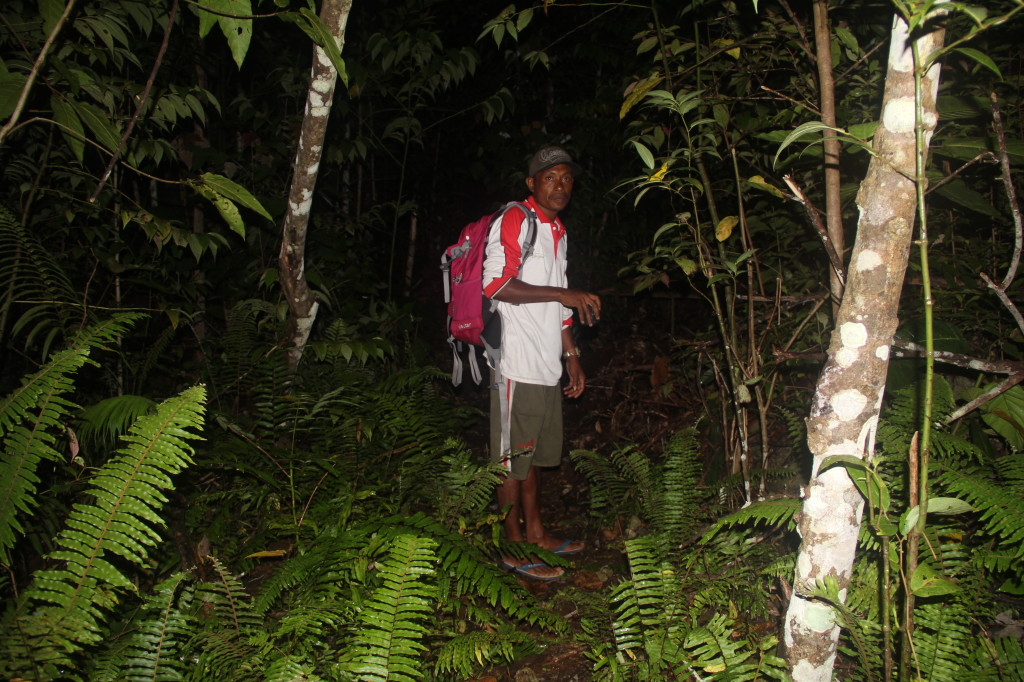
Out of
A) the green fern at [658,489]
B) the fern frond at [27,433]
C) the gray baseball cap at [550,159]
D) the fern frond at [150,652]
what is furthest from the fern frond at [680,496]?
the fern frond at [27,433]

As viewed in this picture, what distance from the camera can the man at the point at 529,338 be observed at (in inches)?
138

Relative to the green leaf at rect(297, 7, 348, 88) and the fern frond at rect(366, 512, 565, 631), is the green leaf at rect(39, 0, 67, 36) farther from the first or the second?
the fern frond at rect(366, 512, 565, 631)

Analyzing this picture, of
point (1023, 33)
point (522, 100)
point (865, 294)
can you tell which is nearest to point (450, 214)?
point (522, 100)

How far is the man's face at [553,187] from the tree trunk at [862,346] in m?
2.18

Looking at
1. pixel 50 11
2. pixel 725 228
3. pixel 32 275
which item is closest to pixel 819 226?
pixel 725 228

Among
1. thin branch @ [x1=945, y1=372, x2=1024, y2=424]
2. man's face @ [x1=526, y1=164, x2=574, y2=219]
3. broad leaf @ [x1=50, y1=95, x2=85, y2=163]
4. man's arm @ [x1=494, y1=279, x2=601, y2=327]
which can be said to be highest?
man's face @ [x1=526, y1=164, x2=574, y2=219]

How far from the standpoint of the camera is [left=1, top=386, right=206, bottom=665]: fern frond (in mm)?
1845

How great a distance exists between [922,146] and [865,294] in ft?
1.17

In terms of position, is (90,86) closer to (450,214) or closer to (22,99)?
(22,99)

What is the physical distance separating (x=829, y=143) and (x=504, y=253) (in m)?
1.74

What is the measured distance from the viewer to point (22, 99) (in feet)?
6.00

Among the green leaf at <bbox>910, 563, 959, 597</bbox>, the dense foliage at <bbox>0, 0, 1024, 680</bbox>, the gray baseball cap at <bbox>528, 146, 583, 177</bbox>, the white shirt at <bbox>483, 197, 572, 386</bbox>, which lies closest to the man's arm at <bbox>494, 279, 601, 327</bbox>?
the white shirt at <bbox>483, 197, 572, 386</bbox>

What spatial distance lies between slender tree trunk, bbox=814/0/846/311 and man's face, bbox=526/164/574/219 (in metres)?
1.62

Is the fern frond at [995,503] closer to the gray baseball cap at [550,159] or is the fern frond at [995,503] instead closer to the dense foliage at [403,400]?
the dense foliage at [403,400]
